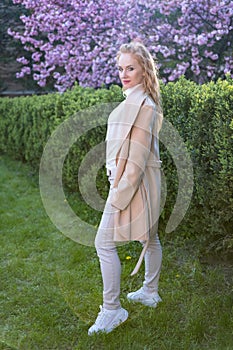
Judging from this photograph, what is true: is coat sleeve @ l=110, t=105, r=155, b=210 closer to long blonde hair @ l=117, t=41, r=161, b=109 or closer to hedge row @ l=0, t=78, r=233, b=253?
long blonde hair @ l=117, t=41, r=161, b=109

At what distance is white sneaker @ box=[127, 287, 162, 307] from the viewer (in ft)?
11.7

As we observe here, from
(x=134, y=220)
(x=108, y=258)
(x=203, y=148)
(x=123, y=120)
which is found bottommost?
(x=108, y=258)

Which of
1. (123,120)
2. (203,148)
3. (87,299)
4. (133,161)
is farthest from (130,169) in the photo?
(203,148)

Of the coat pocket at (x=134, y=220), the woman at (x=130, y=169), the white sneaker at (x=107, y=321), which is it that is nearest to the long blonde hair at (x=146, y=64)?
the woman at (x=130, y=169)

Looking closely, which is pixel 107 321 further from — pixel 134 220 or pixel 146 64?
pixel 146 64

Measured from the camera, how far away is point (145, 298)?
359 centimetres

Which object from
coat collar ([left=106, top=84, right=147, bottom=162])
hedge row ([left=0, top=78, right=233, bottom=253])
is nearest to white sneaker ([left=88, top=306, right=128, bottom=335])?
coat collar ([left=106, top=84, right=147, bottom=162])

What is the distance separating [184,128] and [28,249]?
6.29ft

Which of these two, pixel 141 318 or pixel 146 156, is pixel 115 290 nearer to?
pixel 141 318

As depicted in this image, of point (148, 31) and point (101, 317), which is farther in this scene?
point (148, 31)

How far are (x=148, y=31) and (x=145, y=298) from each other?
247 inches

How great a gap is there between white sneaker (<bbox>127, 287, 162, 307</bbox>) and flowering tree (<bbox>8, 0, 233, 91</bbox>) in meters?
4.86

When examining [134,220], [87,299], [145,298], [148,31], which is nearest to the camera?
[134,220]

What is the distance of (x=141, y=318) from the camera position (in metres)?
3.35
